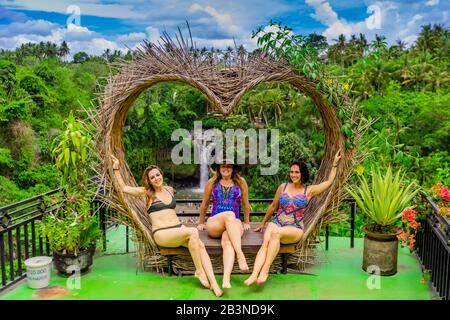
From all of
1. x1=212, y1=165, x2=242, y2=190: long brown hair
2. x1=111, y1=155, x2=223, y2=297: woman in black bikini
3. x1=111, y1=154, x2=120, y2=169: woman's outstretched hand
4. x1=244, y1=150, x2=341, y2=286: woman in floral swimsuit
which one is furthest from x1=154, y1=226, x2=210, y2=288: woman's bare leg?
x1=111, y1=154, x2=120, y2=169: woman's outstretched hand

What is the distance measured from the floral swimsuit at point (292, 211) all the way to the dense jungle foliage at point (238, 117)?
14254 millimetres

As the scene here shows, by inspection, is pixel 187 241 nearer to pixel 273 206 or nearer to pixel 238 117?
pixel 273 206

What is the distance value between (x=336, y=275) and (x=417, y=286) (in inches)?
29.9

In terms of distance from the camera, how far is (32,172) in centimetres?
2173

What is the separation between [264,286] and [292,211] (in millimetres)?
787

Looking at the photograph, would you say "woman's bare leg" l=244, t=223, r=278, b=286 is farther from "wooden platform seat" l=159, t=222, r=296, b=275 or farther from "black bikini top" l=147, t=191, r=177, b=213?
"black bikini top" l=147, t=191, r=177, b=213

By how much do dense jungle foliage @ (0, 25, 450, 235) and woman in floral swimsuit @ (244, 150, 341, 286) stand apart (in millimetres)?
14153

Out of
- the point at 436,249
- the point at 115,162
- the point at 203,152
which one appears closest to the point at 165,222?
the point at 115,162

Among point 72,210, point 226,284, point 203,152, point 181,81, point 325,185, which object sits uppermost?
point 181,81

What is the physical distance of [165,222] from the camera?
434cm

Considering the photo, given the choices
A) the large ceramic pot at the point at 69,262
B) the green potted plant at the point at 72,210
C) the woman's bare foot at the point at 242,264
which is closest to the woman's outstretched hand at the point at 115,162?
the green potted plant at the point at 72,210

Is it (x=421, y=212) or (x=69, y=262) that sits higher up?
(x=421, y=212)

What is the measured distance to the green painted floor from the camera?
401 cm

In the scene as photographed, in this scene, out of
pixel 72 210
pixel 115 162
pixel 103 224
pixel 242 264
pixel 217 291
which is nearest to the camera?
pixel 217 291
